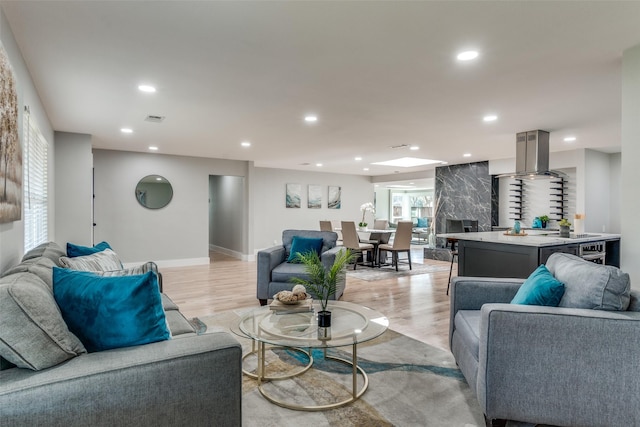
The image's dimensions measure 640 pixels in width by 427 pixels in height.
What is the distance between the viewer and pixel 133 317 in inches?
59.3

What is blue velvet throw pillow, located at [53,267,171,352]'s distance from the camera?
147cm

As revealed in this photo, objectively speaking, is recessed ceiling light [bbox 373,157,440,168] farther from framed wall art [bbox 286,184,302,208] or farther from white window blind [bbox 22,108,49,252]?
white window blind [bbox 22,108,49,252]

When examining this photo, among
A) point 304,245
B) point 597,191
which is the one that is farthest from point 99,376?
point 597,191

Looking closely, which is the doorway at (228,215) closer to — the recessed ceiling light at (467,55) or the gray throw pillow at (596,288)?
the recessed ceiling light at (467,55)

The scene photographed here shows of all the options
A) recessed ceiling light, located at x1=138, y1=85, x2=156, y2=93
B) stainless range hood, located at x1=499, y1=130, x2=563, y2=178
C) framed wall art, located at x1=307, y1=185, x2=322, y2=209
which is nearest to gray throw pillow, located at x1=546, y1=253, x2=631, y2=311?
stainless range hood, located at x1=499, y1=130, x2=563, y2=178

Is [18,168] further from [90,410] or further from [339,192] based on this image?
[339,192]

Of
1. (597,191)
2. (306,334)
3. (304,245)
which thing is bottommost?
(306,334)

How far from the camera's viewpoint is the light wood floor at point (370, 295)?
3717mm

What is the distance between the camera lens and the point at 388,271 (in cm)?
682

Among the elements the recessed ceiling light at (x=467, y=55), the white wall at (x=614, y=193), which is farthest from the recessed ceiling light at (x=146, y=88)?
the white wall at (x=614, y=193)

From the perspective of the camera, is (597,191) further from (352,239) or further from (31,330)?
(31,330)

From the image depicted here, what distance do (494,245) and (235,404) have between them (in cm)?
364

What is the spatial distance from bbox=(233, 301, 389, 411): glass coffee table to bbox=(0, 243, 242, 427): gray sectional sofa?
2.25ft

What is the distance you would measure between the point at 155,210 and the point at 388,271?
4.70 m
